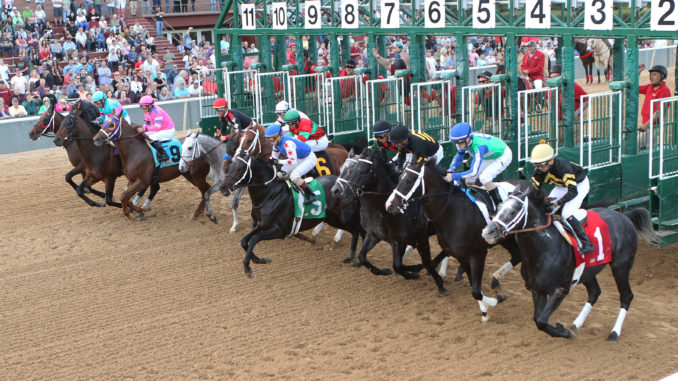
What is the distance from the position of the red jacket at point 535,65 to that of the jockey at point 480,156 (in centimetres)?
365

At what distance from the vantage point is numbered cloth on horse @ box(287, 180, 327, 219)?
8180mm

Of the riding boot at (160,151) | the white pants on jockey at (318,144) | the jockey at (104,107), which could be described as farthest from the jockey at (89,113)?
the white pants on jockey at (318,144)

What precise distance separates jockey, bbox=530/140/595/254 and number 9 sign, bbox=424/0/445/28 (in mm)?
4161

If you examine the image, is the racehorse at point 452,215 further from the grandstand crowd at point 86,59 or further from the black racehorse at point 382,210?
the grandstand crowd at point 86,59

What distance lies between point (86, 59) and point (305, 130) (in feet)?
38.7

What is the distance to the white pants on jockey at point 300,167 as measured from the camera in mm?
8220

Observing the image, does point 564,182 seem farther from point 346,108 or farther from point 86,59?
point 86,59

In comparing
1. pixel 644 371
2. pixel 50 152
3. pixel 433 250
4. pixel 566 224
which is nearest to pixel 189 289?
pixel 433 250

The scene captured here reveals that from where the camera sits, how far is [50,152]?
15.6 metres

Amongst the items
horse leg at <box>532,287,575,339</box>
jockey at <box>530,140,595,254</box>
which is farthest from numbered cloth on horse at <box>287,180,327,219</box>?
horse leg at <box>532,287,575,339</box>

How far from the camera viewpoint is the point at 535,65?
10.9 m

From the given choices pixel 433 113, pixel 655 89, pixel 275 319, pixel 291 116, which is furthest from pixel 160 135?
pixel 655 89

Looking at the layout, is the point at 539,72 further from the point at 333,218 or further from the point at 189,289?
the point at 189,289

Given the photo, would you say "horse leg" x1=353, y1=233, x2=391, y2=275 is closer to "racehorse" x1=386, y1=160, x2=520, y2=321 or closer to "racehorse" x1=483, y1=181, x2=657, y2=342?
"racehorse" x1=386, y1=160, x2=520, y2=321
